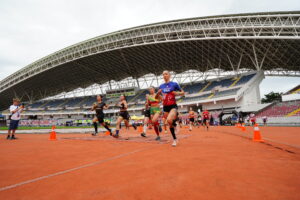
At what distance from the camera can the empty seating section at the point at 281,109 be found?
25.0m

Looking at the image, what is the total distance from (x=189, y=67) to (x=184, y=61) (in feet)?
11.7

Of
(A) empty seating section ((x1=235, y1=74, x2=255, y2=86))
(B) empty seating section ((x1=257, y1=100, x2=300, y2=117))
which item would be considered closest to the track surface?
(B) empty seating section ((x1=257, y1=100, x2=300, y2=117))

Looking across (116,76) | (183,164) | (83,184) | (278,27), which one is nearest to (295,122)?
(278,27)

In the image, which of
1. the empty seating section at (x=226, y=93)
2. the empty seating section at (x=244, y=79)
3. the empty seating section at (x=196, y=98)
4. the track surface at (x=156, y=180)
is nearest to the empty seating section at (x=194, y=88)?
the empty seating section at (x=196, y=98)

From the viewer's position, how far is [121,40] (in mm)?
33125

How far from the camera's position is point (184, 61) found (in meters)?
41.9

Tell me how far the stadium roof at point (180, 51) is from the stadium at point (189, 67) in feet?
0.39

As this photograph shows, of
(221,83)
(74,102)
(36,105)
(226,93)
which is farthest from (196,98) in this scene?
(36,105)

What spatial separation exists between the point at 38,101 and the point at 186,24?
59.1m

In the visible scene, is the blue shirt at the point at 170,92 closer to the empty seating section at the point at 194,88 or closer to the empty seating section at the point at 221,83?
the empty seating section at the point at 221,83

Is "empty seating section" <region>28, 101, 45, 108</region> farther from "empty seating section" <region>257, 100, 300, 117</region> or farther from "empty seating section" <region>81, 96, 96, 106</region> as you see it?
"empty seating section" <region>257, 100, 300, 117</region>

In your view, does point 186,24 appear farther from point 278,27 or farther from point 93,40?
point 93,40

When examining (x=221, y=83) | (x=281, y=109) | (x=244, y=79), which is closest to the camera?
(x=281, y=109)

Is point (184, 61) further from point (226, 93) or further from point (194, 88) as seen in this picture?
point (226, 93)
